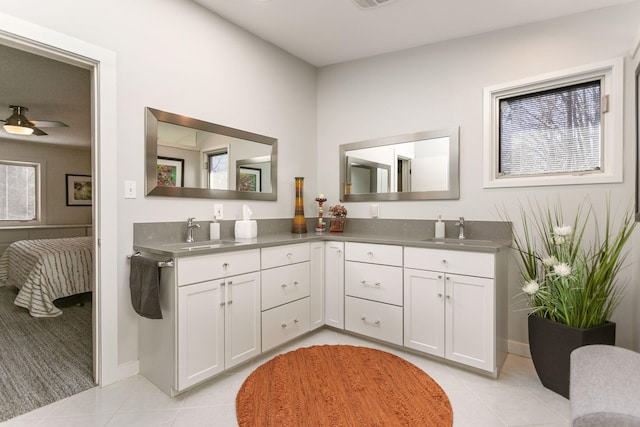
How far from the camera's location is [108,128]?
1974 mm

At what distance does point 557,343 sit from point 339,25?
276 centimetres

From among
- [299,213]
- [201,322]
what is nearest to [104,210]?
[201,322]

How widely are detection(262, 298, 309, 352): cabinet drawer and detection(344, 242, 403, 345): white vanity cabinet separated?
375 mm

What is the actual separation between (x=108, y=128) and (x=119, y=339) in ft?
4.35

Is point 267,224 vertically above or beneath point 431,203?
beneath

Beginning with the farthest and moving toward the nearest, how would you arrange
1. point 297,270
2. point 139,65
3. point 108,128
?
point 297,270 → point 139,65 → point 108,128

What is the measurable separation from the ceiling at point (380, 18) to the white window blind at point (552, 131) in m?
0.57

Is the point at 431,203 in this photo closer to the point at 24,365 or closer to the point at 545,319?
the point at 545,319

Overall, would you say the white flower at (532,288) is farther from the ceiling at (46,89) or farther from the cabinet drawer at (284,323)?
the ceiling at (46,89)

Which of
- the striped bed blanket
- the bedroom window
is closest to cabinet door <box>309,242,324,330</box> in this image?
the striped bed blanket

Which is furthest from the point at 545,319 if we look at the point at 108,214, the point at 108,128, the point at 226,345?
the point at 108,128

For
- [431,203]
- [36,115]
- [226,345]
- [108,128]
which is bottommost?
[226,345]

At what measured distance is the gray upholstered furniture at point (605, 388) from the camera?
900 millimetres

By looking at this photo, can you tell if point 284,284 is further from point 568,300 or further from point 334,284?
point 568,300
